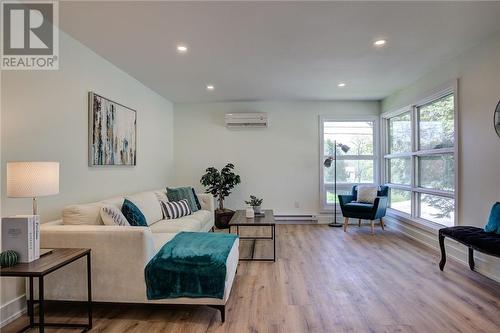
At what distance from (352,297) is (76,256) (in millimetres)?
2287

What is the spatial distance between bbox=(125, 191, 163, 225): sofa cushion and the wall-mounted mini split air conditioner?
2.50 metres

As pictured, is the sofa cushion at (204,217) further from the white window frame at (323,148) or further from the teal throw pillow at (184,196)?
the white window frame at (323,148)

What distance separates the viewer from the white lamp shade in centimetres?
183

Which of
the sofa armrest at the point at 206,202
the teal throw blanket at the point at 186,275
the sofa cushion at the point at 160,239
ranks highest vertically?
the sofa armrest at the point at 206,202

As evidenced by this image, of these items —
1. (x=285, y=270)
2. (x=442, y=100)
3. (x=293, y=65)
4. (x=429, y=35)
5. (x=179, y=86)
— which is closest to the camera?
(x=429, y=35)

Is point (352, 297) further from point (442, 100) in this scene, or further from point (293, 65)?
point (442, 100)

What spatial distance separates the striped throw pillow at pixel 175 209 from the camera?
12.4 ft

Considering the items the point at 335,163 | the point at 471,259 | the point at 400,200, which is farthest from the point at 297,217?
the point at 471,259

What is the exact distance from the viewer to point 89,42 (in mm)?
2912

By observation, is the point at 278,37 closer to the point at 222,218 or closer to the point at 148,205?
the point at 148,205

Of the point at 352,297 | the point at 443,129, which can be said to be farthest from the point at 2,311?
the point at 443,129

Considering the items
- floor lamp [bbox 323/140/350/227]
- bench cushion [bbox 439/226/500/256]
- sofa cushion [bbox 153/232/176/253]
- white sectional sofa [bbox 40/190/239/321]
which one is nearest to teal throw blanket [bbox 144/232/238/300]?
white sectional sofa [bbox 40/190/239/321]

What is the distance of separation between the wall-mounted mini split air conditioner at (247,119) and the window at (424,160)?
97.3 inches

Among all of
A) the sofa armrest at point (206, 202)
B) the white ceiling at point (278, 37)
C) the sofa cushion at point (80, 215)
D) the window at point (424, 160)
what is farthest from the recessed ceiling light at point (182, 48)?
the window at point (424, 160)
